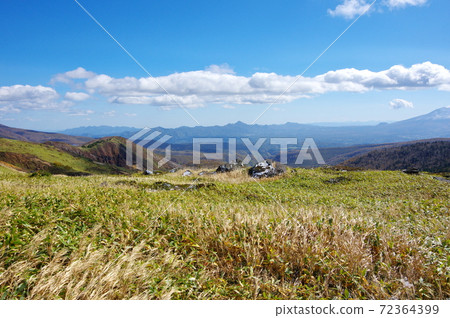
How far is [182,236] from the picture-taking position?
5.85 m

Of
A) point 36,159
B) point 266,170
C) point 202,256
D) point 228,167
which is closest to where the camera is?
point 202,256

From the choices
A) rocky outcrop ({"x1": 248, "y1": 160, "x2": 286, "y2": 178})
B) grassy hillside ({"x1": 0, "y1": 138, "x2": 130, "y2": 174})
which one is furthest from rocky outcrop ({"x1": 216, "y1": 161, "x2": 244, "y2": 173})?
grassy hillside ({"x1": 0, "y1": 138, "x2": 130, "y2": 174})

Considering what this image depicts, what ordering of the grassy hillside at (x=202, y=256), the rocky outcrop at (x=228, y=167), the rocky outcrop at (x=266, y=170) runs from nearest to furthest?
1. the grassy hillside at (x=202, y=256)
2. the rocky outcrop at (x=266, y=170)
3. the rocky outcrop at (x=228, y=167)

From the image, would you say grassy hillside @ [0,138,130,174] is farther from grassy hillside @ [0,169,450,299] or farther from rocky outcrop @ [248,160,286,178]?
grassy hillside @ [0,169,450,299]

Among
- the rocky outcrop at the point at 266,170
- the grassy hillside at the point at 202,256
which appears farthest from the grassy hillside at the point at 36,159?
the grassy hillside at the point at 202,256

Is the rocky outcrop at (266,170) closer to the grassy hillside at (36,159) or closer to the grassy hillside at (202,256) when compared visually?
the grassy hillside at (202,256)

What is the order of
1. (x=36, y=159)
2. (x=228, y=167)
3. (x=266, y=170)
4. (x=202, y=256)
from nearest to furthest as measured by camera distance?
1. (x=202, y=256)
2. (x=266, y=170)
3. (x=228, y=167)
4. (x=36, y=159)

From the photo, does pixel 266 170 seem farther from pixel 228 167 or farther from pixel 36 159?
pixel 36 159

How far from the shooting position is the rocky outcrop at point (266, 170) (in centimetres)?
2612

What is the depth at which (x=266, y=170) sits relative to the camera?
26547mm

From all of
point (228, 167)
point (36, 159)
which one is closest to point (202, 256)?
point (228, 167)

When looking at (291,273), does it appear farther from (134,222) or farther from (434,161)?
(434,161)

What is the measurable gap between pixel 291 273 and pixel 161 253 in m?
2.60

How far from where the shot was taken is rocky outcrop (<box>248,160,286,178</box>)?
2612 centimetres
